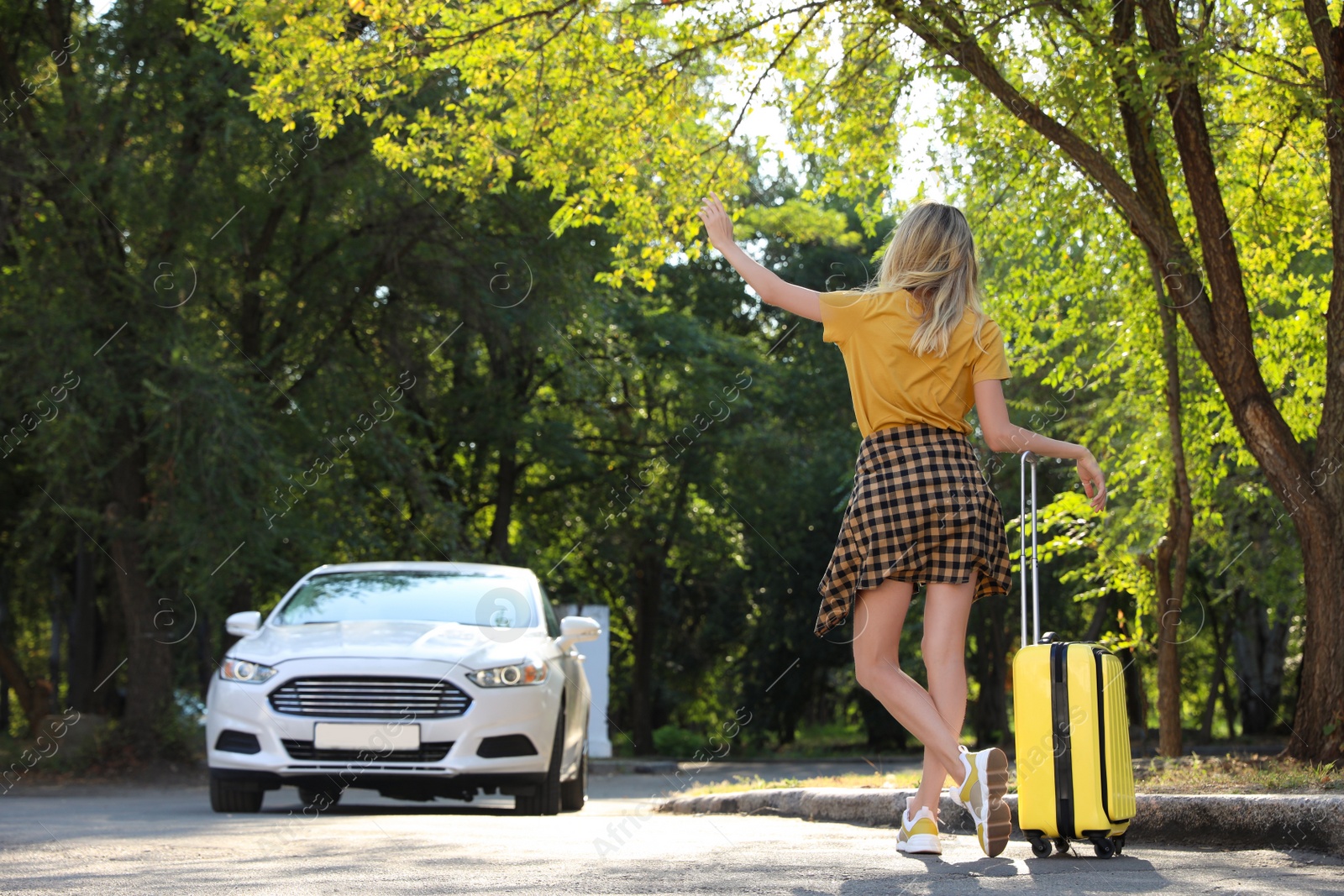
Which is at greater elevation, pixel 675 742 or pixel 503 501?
pixel 503 501

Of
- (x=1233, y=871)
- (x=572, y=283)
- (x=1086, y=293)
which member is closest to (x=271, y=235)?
(x=572, y=283)

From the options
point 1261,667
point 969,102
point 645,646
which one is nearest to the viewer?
point 969,102

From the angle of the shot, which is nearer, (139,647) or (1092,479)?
(1092,479)

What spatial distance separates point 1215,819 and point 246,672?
5345mm

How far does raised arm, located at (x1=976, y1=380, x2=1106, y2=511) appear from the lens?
4688 millimetres

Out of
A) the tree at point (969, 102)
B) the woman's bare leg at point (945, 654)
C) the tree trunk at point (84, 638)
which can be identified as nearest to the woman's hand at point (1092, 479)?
the woman's bare leg at point (945, 654)

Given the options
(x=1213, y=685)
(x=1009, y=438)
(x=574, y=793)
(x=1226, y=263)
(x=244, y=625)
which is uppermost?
(x=1226, y=263)

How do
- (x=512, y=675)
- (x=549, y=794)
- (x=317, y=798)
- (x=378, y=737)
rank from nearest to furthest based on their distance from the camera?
1. (x=378, y=737)
2. (x=512, y=675)
3. (x=549, y=794)
4. (x=317, y=798)

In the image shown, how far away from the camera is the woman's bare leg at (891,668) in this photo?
465 cm

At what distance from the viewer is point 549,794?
8.77 metres

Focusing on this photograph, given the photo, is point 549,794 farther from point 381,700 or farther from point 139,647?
point 139,647

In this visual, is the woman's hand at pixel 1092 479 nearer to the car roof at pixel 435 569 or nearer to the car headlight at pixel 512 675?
the car headlight at pixel 512 675

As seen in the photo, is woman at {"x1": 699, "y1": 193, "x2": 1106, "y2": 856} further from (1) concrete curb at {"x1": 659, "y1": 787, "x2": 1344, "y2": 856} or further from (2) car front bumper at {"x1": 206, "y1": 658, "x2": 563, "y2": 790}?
(2) car front bumper at {"x1": 206, "y1": 658, "x2": 563, "y2": 790}

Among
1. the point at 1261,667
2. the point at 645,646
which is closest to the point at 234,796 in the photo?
the point at 645,646
